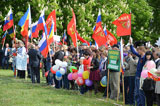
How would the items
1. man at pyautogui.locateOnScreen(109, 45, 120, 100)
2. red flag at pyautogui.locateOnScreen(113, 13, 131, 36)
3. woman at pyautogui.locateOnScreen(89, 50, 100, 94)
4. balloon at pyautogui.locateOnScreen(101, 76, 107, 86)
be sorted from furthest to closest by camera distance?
woman at pyautogui.locateOnScreen(89, 50, 100, 94) → balloon at pyautogui.locateOnScreen(101, 76, 107, 86) → man at pyautogui.locateOnScreen(109, 45, 120, 100) → red flag at pyautogui.locateOnScreen(113, 13, 131, 36)

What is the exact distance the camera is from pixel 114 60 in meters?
13.5

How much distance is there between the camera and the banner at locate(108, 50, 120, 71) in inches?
527

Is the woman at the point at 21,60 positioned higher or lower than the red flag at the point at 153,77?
higher

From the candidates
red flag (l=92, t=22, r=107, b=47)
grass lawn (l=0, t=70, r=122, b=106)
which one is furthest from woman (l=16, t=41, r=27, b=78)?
grass lawn (l=0, t=70, r=122, b=106)

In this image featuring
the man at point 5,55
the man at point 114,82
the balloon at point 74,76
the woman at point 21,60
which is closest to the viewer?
the man at point 114,82

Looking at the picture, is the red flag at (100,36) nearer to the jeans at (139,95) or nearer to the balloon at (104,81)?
the balloon at (104,81)

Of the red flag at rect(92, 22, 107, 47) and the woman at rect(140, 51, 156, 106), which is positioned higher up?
the red flag at rect(92, 22, 107, 47)

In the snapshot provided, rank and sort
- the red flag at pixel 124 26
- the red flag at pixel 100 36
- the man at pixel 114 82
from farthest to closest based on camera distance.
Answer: the red flag at pixel 100 36 → the man at pixel 114 82 → the red flag at pixel 124 26

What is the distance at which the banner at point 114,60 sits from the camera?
13.4 meters

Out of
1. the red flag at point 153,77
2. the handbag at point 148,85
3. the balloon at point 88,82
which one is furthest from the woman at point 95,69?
the red flag at point 153,77

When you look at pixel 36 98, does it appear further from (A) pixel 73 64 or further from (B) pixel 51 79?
(B) pixel 51 79

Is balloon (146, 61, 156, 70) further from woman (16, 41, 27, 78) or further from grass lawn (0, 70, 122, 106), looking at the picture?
woman (16, 41, 27, 78)

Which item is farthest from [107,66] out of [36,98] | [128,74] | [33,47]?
[33,47]

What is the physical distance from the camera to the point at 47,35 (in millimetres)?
18797
